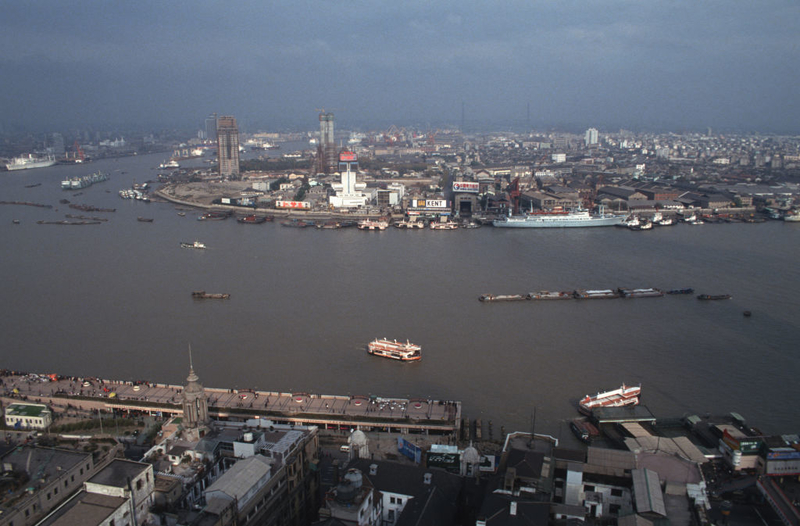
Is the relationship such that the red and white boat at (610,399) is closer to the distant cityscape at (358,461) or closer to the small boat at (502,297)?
the distant cityscape at (358,461)

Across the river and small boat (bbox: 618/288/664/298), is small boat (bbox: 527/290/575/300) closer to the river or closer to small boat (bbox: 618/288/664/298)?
the river

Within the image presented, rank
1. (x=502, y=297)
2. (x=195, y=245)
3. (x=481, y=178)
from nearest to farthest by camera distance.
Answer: (x=502, y=297) < (x=195, y=245) < (x=481, y=178)

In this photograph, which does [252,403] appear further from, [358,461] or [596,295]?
[596,295]

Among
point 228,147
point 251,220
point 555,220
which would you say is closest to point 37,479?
point 251,220

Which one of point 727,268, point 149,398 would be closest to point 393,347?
point 149,398

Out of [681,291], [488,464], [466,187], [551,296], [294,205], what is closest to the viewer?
[488,464]

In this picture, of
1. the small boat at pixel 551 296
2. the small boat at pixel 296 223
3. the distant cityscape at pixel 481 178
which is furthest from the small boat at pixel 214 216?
the small boat at pixel 551 296

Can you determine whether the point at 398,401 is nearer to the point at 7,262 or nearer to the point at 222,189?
the point at 7,262

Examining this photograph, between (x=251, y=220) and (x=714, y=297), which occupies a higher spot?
(x=251, y=220)
